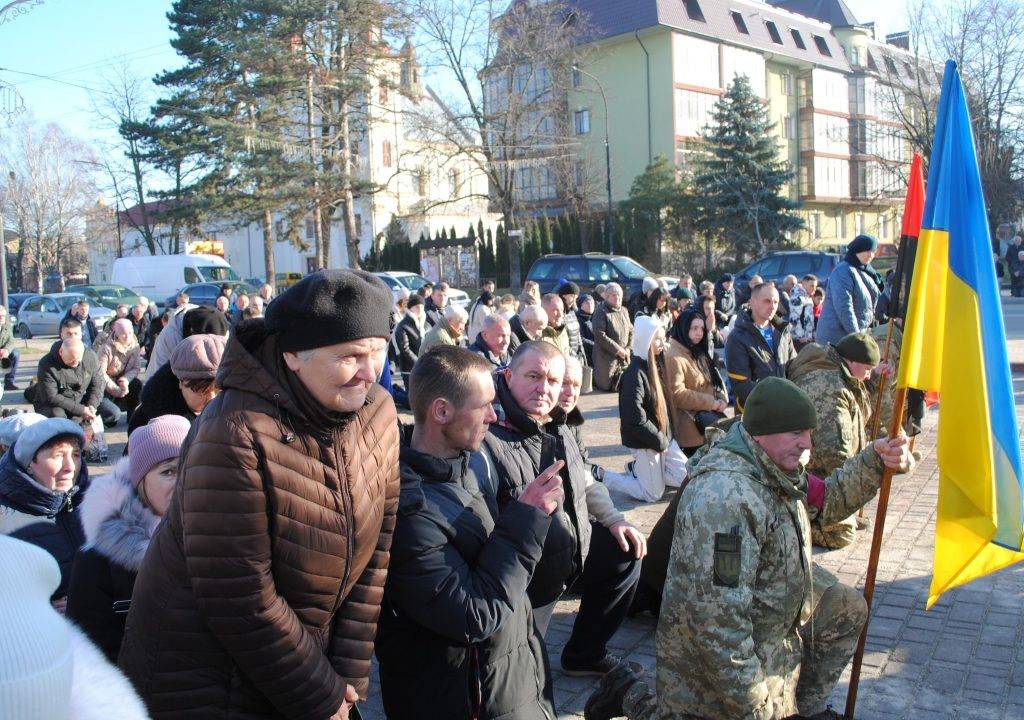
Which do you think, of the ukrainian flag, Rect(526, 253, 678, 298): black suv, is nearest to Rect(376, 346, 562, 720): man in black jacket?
the ukrainian flag

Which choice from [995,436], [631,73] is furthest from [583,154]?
[995,436]

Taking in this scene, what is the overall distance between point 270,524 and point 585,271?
24.7m

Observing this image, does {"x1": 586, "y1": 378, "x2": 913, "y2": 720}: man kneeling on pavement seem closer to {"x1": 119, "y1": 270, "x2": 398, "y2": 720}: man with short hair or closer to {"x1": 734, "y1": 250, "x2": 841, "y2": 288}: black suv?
{"x1": 119, "y1": 270, "x2": 398, "y2": 720}: man with short hair

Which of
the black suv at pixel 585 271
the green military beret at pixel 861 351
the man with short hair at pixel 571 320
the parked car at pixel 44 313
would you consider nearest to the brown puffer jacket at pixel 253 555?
the green military beret at pixel 861 351

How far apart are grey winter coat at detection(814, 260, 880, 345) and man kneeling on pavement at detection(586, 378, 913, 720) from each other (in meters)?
6.42

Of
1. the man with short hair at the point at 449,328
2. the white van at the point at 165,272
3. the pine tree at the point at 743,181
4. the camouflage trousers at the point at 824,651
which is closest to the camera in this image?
the camouflage trousers at the point at 824,651

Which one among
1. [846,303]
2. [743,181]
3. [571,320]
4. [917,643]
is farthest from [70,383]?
[743,181]

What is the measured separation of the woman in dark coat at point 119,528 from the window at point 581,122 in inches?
2082

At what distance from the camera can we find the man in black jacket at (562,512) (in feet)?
11.5

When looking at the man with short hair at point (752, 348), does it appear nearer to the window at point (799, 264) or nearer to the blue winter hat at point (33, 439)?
the blue winter hat at point (33, 439)

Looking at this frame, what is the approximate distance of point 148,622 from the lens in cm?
231

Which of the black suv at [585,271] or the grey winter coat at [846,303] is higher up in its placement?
the black suv at [585,271]

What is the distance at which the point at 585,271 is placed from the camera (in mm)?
26641

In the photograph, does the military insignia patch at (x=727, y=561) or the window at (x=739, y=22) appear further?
the window at (x=739, y=22)
